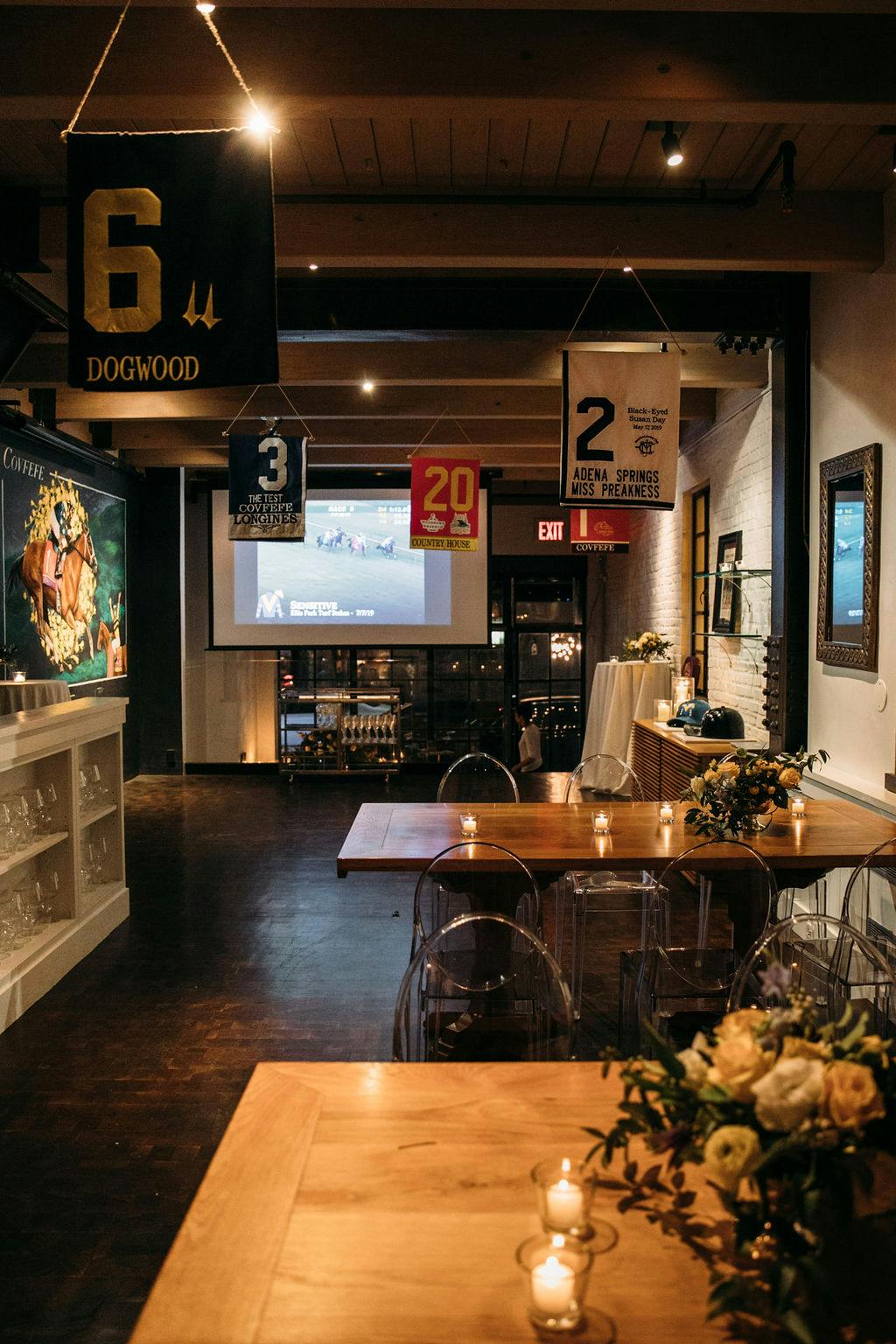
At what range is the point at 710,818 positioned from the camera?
3.79m

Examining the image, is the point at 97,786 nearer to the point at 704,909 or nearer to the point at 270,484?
the point at 270,484

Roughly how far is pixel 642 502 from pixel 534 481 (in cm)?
848

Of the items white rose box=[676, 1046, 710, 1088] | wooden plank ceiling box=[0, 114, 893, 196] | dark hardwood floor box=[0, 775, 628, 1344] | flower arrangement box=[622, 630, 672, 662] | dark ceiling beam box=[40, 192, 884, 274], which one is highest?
wooden plank ceiling box=[0, 114, 893, 196]

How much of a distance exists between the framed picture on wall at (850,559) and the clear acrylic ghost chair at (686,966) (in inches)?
58.9

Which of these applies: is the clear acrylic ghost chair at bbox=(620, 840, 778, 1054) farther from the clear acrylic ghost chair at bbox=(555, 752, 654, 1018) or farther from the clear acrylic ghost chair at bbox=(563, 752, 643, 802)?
the clear acrylic ghost chair at bbox=(563, 752, 643, 802)

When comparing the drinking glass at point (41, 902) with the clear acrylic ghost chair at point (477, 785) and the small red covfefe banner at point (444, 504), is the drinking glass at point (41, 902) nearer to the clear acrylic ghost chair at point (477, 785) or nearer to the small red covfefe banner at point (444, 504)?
the clear acrylic ghost chair at point (477, 785)

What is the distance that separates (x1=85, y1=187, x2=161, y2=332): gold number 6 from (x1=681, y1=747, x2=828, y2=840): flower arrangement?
8.54ft

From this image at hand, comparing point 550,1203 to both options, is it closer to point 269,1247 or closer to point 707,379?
point 269,1247

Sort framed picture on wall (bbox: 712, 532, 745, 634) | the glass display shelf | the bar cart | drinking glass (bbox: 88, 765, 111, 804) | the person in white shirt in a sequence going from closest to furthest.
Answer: the glass display shelf < drinking glass (bbox: 88, 765, 111, 804) < framed picture on wall (bbox: 712, 532, 745, 634) < the person in white shirt < the bar cart

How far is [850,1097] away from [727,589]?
6.37m

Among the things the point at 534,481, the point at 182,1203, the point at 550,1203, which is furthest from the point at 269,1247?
the point at 534,481

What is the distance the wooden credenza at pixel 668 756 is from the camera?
618 cm

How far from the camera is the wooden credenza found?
A: 618cm

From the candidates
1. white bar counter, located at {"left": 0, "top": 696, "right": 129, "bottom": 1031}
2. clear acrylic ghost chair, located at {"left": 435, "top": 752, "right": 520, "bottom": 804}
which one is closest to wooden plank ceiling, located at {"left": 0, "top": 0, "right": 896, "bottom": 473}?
white bar counter, located at {"left": 0, "top": 696, "right": 129, "bottom": 1031}
